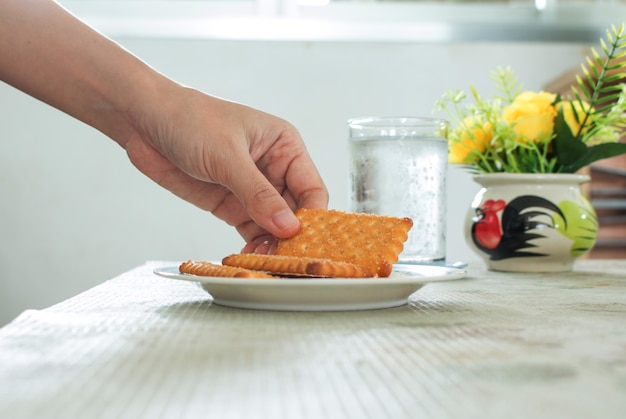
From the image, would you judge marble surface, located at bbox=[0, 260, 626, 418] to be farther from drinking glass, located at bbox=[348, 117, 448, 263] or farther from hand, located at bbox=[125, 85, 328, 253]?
drinking glass, located at bbox=[348, 117, 448, 263]

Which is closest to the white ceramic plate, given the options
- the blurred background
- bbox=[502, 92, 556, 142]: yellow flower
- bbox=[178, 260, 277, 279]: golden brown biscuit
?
bbox=[178, 260, 277, 279]: golden brown biscuit

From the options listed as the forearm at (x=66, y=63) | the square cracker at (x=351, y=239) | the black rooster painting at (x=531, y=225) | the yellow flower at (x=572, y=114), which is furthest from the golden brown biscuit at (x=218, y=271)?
the yellow flower at (x=572, y=114)

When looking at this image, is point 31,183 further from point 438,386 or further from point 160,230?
point 438,386

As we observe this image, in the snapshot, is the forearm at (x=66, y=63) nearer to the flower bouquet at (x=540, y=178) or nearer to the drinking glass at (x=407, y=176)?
the drinking glass at (x=407, y=176)

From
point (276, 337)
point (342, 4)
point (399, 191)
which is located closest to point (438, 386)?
point (276, 337)

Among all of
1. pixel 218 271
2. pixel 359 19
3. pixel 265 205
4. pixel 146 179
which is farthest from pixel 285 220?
pixel 359 19

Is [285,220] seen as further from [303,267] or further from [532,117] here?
[532,117]
